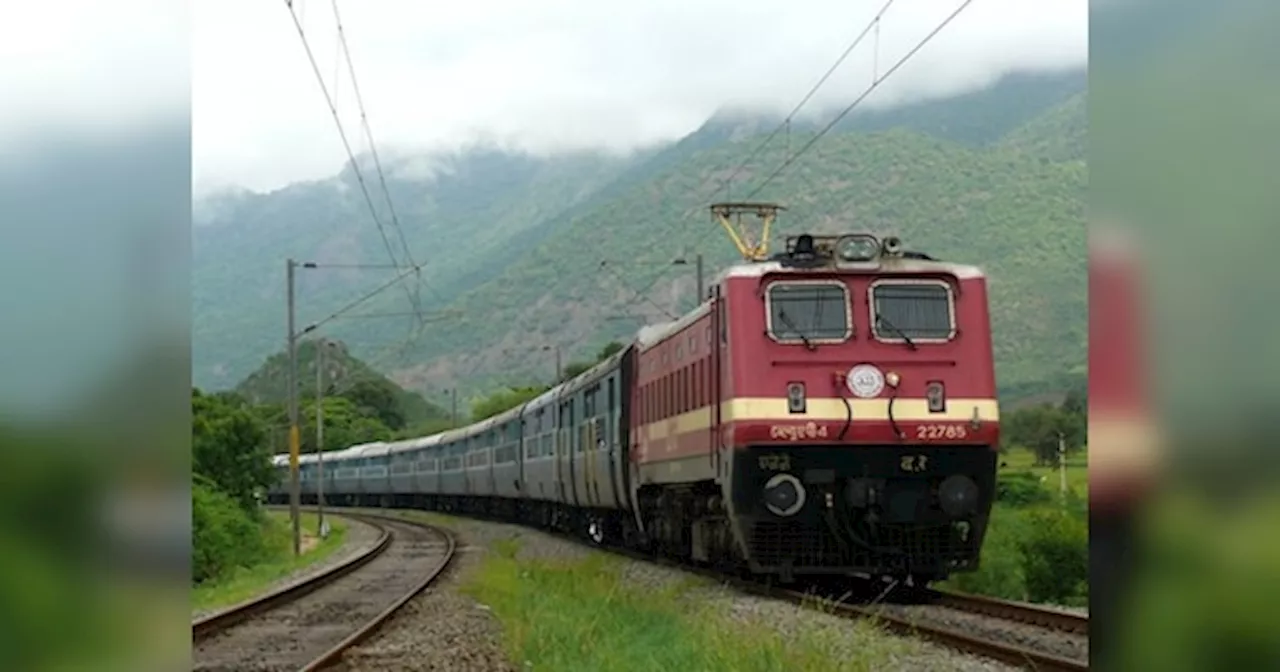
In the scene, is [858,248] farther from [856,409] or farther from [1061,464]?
[1061,464]

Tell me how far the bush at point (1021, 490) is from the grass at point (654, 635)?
47.2ft

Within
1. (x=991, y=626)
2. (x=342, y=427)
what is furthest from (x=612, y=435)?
(x=342, y=427)

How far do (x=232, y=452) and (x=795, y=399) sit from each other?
22.1 meters

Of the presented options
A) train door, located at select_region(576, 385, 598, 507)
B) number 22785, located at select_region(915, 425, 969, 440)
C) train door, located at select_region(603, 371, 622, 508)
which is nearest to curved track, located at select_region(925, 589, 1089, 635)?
number 22785, located at select_region(915, 425, 969, 440)

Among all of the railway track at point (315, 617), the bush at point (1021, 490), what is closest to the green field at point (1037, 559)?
the bush at point (1021, 490)

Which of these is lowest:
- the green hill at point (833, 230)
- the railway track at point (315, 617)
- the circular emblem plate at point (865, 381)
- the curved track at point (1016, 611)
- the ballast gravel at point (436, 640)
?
the railway track at point (315, 617)

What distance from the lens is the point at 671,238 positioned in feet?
336

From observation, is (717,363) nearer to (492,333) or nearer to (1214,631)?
(1214,631)

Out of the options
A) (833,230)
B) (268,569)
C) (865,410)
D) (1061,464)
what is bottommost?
(268,569)

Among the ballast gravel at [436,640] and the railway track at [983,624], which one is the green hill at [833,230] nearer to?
the ballast gravel at [436,640]

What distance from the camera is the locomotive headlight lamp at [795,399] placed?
44.3ft

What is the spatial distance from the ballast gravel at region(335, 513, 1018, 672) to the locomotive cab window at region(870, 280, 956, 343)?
2.69 meters

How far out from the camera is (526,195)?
198500 millimetres

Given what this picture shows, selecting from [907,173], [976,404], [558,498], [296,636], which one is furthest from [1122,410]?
[907,173]
